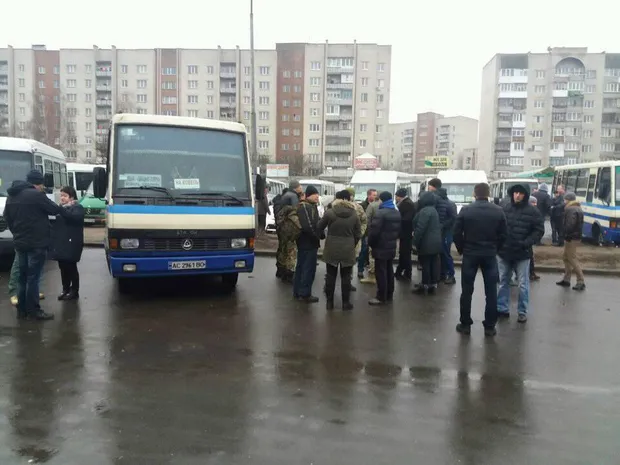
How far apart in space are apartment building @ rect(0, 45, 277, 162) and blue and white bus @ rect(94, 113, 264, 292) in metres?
71.2

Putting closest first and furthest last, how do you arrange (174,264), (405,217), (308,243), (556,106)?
(174,264) < (308,243) < (405,217) < (556,106)

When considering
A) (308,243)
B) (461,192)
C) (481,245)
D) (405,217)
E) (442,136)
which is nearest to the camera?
(481,245)

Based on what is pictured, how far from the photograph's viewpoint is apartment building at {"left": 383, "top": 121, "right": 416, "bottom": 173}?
137m

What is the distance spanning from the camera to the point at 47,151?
496 inches

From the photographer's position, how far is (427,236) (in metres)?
8.63

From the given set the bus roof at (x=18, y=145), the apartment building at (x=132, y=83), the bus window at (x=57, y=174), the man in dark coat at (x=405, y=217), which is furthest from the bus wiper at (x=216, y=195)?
the apartment building at (x=132, y=83)

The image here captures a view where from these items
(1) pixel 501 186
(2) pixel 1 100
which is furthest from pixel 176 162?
(2) pixel 1 100

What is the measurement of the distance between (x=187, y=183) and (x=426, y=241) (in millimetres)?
4053

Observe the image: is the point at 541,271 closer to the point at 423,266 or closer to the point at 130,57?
the point at 423,266

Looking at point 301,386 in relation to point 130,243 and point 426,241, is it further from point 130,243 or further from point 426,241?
point 426,241

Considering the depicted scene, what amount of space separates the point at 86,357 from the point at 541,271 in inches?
375

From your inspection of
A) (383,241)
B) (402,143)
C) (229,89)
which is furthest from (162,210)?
(402,143)

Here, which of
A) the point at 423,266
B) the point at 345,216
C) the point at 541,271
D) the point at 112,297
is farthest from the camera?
the point at 541,271

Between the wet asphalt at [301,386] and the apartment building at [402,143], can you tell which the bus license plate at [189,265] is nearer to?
the wet asphalt at [301,386]
